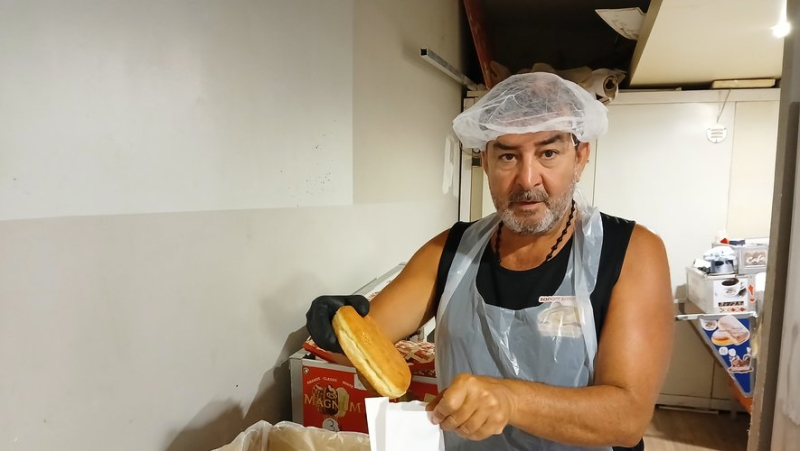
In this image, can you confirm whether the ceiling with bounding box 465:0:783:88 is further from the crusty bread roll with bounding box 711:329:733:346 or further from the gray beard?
the crusty bread roll with bounding box 711:329:733:346

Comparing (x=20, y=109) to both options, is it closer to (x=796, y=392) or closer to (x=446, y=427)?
(x=446, y=427)

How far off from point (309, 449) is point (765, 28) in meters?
2.01

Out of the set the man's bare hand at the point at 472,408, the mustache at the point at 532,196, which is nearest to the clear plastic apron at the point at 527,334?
the mustache at the point at 532,196

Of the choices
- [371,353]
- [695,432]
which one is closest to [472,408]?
[371,353]

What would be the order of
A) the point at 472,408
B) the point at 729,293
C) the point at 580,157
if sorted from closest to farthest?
the point at 472,408, the point at 580,157, the point at 729,293

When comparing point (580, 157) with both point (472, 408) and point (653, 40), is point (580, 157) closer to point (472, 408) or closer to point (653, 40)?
point (472, 408)

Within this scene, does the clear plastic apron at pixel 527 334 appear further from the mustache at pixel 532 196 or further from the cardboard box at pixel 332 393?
the cardboard box at pixel 332 393

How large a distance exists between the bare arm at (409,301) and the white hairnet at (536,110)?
0.31 metres

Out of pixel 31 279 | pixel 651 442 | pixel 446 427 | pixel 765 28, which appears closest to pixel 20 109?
pixel 31 279

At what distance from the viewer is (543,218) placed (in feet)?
3.28

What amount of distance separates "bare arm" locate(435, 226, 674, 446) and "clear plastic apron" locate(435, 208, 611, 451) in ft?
0.15

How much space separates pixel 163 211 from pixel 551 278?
0.75 metres

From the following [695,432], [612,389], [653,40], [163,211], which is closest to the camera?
[612,389]

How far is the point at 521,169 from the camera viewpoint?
985 mm
